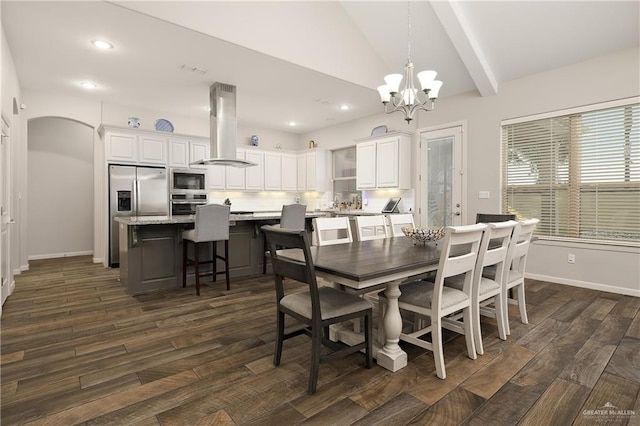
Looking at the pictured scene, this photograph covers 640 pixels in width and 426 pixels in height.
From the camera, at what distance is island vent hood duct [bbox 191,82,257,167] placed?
504 cm

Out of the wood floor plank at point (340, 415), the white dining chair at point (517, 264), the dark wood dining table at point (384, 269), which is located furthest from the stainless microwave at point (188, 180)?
the wood floor plank at point (340, 415)

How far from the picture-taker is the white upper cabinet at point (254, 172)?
7.45 meters

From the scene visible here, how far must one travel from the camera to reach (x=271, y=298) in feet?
12.3

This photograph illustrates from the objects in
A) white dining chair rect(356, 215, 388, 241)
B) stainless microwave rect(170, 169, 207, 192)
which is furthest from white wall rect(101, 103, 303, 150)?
white dining chair rect(356, 215, 388, 241)

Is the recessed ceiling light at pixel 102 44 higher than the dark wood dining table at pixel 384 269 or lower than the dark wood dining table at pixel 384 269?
higher

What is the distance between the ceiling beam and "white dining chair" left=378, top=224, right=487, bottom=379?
3.23 meters

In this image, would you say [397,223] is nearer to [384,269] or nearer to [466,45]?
[384,269]

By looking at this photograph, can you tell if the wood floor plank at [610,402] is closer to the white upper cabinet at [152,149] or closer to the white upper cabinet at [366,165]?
the white upper cabinet at [366,165]

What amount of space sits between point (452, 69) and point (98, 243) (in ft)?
21.9

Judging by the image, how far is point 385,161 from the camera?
629cm

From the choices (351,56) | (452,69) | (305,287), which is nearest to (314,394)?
(305,287)

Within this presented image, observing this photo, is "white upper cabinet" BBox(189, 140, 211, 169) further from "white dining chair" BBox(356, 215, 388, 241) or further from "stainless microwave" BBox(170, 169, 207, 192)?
"white dining chair" BBox(356, 215, 388, 241)

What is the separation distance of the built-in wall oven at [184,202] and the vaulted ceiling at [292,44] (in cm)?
168

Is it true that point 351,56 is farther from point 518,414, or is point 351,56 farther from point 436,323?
point 518,414
